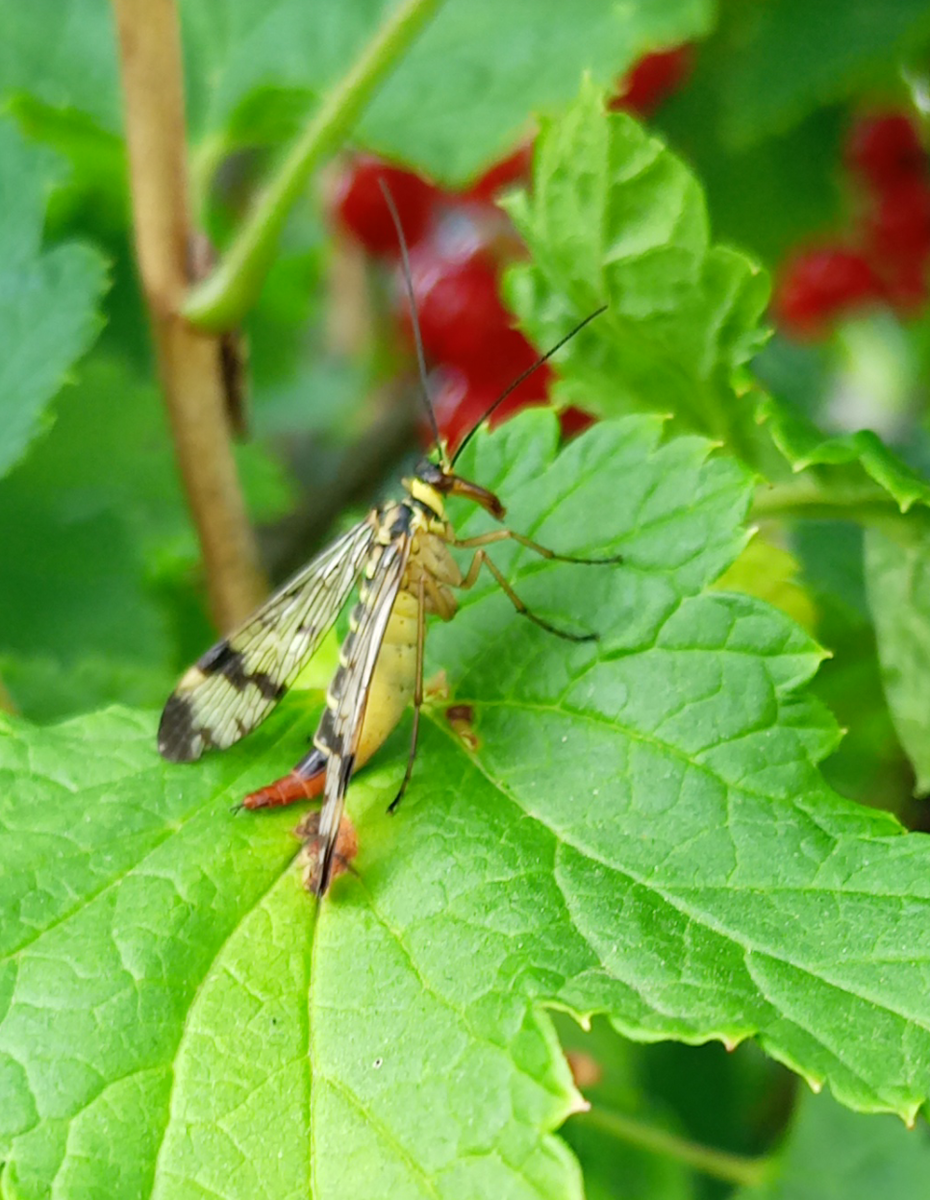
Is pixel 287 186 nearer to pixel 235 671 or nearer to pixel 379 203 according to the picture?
pixel 235 671

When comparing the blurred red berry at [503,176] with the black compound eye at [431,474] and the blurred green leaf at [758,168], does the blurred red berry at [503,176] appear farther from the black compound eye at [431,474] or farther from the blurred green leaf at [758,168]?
the black compound eye at [431,474]

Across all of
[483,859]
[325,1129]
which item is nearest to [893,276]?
[483,859]

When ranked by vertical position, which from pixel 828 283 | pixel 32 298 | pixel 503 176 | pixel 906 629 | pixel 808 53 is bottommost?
pixel 828 283

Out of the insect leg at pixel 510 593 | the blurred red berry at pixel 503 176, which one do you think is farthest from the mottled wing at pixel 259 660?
the blurred red berry at pixel 503 176

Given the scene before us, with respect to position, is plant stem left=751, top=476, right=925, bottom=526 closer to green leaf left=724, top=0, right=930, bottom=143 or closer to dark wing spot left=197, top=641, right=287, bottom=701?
dark wing spot left=197, top=641, right=287, bottom=701

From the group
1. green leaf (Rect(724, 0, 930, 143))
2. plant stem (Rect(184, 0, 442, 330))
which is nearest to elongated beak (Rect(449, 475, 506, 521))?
plant stem (Rect(184, 0, 442, 330))

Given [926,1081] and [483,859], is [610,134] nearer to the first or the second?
[483,859]

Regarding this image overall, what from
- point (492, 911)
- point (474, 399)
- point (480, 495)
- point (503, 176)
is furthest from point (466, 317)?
point (492, 911)
